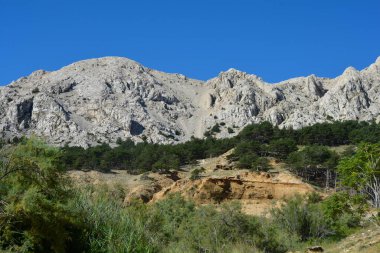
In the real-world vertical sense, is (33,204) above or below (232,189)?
above

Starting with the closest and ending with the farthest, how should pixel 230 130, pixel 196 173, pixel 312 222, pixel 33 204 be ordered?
pixel 33 204 < pixel 312 222 < pixel 196 173 < pixel 230 130

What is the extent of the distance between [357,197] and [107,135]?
355ft

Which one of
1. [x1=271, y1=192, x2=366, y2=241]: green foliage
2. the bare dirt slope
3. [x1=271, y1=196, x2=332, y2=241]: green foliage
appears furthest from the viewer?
the bare dirt slope

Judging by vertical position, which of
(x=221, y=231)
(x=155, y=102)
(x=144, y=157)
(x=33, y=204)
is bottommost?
(x=221, y=231)

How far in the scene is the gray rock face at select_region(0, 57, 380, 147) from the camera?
437ft

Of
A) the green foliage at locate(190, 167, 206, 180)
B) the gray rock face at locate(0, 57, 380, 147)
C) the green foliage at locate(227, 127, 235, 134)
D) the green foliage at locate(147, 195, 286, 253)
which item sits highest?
the gray rock face at locate(0, 57, 380, 147)

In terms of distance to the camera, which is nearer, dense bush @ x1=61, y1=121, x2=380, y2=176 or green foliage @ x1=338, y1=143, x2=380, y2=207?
green foliage @ x1=338, y1=143, x2=380, y2=207

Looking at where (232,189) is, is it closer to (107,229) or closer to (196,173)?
(196,173)

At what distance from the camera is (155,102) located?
15862 centimetres

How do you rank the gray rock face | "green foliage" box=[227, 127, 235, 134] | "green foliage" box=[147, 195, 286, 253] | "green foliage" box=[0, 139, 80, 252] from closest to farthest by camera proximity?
"green foliage" box=[0, 139, 80, 252] → "green foliage" box=[147, 195, 286, 253] → the gray rock face → "green foliage" box=[227, 127, 235, 134]

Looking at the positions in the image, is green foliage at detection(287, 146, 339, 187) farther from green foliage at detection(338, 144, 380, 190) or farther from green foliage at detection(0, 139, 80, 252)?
green foliage at detection(0, 139, 80, 252)

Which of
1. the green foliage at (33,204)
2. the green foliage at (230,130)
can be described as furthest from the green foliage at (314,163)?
the green foliage at (33,204)

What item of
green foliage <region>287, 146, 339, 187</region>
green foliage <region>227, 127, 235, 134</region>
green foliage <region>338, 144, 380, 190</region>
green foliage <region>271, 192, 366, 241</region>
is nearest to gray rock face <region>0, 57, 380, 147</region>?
green foliage <region>227, 127, 235, 134</region>

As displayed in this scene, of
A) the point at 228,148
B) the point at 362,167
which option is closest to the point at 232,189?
the point at 228,148
